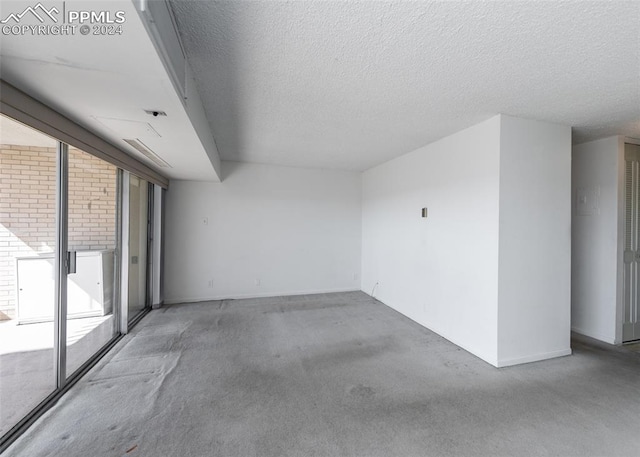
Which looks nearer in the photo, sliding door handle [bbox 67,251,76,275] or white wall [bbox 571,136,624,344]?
sliding door handle [bbox 67,251,76,275]

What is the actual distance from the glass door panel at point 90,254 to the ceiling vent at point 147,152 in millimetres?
384

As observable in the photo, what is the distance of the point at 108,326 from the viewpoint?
10.1ft

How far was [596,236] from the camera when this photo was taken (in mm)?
3281

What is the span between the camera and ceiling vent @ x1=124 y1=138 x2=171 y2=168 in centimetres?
253

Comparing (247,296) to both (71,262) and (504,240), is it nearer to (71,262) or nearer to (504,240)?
(71,262)

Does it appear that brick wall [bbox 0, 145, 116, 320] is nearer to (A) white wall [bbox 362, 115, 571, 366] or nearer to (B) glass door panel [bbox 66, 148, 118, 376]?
(B) glass door panel [bbox 66, 148, 118, 376]

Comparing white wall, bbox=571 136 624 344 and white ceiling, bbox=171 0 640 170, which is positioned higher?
white ceiling, bbox=171 0 640 170

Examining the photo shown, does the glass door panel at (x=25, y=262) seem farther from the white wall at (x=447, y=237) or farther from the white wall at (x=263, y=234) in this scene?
the white wall at (x=447, y=237)

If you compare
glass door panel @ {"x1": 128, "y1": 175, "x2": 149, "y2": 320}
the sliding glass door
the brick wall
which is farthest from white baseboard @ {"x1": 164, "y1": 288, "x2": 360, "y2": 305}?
the brick wall

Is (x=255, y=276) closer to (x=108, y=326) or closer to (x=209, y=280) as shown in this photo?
(x=209, y=280)

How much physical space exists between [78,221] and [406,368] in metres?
3.39

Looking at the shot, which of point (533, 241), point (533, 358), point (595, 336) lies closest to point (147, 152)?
point (533, 241)

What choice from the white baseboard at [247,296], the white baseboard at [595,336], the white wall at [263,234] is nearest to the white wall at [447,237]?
the white wall at [263,234]

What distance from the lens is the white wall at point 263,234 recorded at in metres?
4.60
